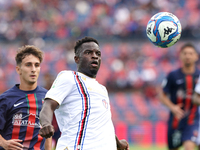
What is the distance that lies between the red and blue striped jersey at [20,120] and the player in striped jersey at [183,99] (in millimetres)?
3244

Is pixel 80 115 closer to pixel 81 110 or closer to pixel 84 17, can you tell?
pixel 81 110

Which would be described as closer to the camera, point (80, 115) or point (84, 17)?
point (80, 115)

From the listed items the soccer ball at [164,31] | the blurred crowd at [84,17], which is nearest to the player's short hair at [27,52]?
the soccer ball at [164,31]

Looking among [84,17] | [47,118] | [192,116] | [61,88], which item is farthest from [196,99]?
[84,17]

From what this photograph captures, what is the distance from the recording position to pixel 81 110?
12.2ft

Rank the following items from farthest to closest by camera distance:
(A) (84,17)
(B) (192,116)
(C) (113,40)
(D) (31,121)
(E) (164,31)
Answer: (A) (84,17)
(C) (113,40)
(B) (192,116)
(E) (164,31)
(D) (31,121)

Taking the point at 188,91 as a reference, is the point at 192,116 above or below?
below

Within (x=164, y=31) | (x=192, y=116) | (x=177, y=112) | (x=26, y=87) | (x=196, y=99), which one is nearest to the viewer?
(x=26, y=87)

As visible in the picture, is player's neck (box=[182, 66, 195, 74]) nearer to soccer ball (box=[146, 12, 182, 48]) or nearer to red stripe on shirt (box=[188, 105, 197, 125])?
red stripe on shirt (box=[188, 105, 197, 125])

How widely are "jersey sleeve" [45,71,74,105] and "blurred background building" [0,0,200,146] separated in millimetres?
11191

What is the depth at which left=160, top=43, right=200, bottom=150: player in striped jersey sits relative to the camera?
278 inches

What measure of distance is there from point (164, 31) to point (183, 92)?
238cm

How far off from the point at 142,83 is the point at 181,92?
10.5 m

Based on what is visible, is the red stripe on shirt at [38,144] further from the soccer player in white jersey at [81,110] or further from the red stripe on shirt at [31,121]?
the soccer player in white jersey at [81,110]
